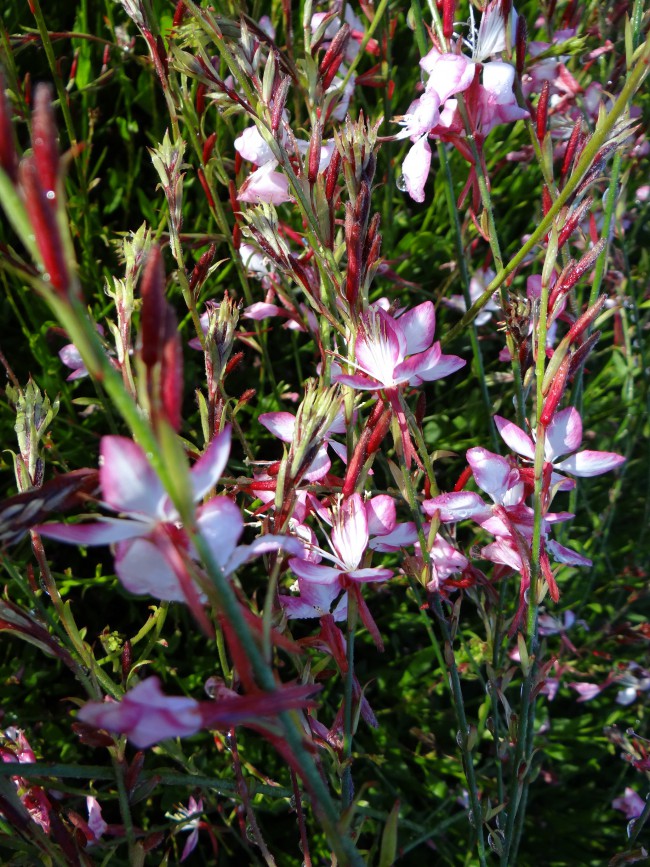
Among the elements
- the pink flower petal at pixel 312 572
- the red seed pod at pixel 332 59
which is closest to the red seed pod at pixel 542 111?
the red seed pod at pixel 332 59

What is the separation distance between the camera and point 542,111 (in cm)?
69

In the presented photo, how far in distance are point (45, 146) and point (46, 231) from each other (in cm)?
3

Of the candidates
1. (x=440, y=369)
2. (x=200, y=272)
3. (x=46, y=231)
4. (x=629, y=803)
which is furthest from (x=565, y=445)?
(x=629, y=803)

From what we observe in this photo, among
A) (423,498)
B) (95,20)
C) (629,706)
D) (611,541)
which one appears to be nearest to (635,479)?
(611,541)

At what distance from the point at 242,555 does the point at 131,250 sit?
0.36m

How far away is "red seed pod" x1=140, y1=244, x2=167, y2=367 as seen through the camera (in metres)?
0.28

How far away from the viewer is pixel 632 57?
64 cm

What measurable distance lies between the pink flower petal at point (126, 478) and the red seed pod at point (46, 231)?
72mm

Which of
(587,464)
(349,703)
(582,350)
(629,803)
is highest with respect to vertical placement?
(582,350)

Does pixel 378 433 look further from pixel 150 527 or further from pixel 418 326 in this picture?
pixel 150 527

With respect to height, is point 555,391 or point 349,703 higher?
point 555,391

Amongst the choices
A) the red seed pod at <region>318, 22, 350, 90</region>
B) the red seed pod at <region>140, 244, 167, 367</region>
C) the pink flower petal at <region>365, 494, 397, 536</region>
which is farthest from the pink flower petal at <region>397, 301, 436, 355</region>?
the red seed pod at <region>140, 244, 167, 367</region>

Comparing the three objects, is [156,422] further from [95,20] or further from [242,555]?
[95,20]

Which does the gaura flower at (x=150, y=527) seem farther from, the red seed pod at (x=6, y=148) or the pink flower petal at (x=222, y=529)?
the red seed pod at (x=6, y=148)
